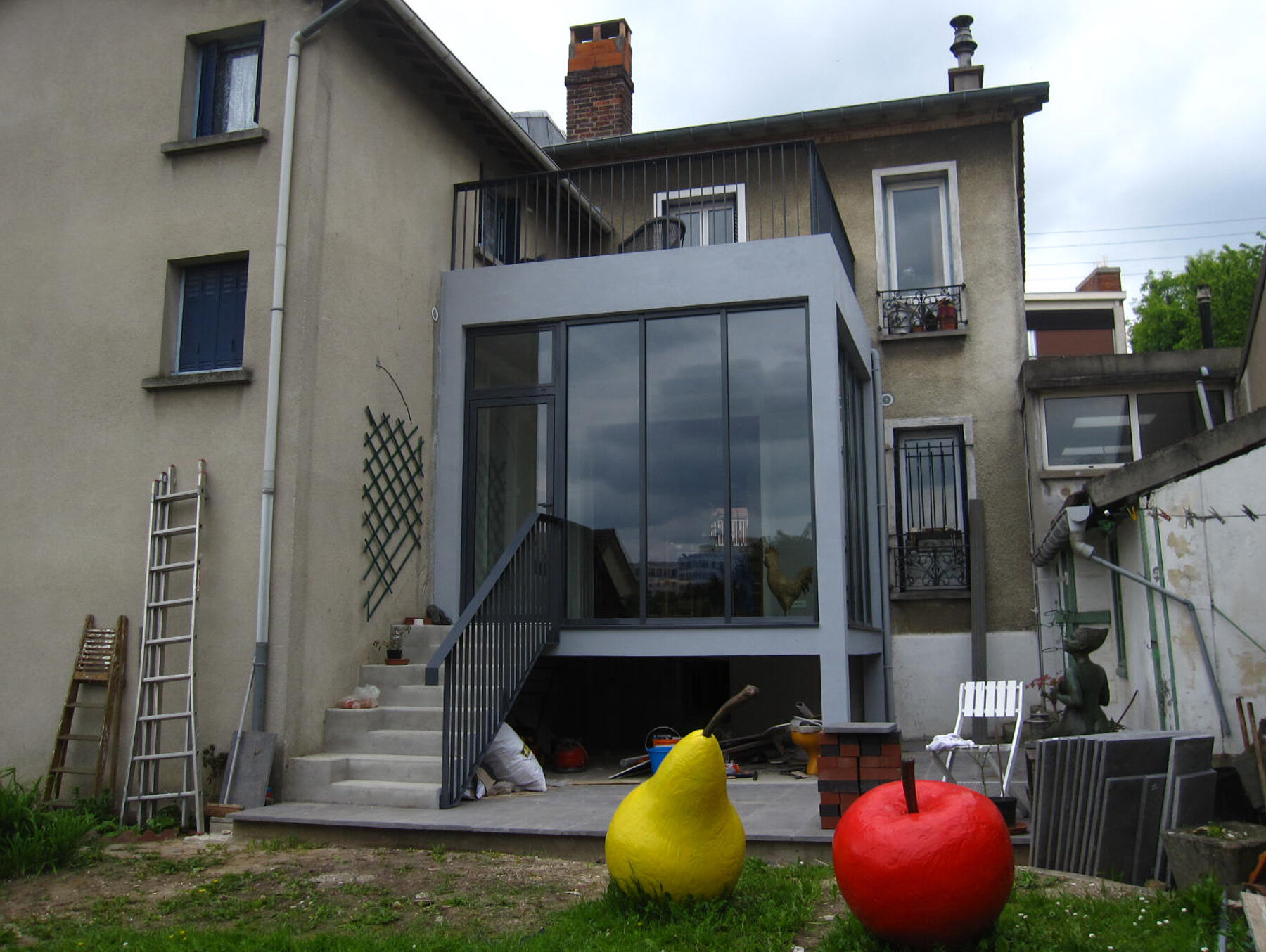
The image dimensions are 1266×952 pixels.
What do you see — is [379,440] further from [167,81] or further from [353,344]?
[167,81]

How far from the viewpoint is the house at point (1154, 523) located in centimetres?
654

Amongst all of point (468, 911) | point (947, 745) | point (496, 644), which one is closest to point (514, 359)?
point (496, 644)

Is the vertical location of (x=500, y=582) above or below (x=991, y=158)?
below

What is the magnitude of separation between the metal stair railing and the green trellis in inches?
44.2

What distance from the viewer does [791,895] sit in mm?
4516

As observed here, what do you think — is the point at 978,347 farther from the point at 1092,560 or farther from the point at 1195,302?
the point at 1195,302

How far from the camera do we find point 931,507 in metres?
11.7

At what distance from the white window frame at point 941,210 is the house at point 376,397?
1893mm

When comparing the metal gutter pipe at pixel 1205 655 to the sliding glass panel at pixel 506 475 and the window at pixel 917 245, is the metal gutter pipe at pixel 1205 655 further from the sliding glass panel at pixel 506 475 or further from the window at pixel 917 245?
the window at pixel 917 245

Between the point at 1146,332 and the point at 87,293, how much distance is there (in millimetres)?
30547

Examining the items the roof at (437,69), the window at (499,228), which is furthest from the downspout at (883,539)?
the roof at (437,69)

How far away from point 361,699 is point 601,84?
9.22 m

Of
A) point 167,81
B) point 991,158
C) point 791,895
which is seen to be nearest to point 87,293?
point 167,81

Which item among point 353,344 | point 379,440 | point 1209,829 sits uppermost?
point 353,344
